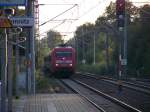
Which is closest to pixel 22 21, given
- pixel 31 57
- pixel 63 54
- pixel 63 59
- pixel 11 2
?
pixel 11 2

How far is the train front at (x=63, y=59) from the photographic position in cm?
6081

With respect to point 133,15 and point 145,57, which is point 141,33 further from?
point 133,15

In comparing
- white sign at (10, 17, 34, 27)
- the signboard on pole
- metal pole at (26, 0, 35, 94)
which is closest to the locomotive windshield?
metal pole at (26, 0, 35, 94)

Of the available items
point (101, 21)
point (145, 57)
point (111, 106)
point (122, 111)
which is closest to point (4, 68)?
point (122, 111)

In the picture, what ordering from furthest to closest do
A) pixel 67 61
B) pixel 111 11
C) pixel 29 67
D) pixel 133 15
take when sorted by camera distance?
1. pixel 111 11
2. pixel 133 15
3. pixel 67 61
4. pixel 29 67

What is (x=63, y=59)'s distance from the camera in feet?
201

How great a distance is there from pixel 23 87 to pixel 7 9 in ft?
63.9

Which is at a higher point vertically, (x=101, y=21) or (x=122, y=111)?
(x=101, y=21)

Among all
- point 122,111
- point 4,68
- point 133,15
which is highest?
point 133,15

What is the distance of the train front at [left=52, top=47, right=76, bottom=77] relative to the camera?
6081 centimetres

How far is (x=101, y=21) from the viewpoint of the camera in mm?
113562

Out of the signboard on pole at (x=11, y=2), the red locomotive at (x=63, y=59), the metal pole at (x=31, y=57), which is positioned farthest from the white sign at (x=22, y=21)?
the red locomotive at (x=63, y=59)

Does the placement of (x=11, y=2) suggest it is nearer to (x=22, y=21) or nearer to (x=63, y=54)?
(x=22, y=21)

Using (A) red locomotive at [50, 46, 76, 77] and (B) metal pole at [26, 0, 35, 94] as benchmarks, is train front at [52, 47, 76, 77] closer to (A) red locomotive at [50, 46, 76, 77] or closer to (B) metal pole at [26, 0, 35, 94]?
(A) red locomotive at [50, 46, 76, 77]
